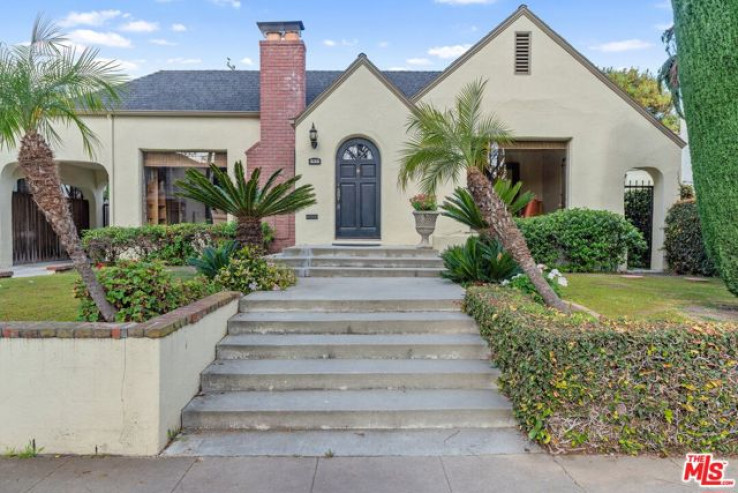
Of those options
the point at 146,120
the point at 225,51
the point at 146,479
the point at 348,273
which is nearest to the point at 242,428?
the point at 146,479

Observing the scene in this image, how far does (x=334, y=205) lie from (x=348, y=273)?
327cm

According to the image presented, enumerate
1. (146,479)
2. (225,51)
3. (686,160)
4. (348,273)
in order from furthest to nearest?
(225,51)
(686,160)
(348,273)
(146,479)

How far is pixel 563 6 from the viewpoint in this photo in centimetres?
1258

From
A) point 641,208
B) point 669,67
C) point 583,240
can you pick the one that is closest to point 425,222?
point 583,240

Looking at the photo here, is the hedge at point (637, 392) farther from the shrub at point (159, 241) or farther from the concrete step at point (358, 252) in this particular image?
the shrub at point (159, 241)

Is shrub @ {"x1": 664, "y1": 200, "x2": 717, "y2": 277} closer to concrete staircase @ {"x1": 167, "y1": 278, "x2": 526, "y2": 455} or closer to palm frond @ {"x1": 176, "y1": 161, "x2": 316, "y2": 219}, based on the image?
concrete staircase @ {"x1": 167, "y1": 278, "x2": 526, "y2": 455}

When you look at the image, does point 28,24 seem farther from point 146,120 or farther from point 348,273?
point 146,120

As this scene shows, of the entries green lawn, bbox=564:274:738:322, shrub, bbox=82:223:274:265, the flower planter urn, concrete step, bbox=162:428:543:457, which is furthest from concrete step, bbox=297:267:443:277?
concrete step, bbox=162:428:543:457

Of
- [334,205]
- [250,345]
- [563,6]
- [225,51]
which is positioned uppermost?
[225,51]

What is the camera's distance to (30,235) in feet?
48.9

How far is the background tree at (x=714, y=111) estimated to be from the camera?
5855 millimetres

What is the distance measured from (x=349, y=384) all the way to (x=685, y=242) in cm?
1017

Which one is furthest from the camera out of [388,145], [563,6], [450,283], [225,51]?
[225,51]

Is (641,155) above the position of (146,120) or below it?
below
